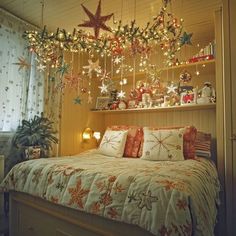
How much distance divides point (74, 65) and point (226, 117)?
7.91 ft

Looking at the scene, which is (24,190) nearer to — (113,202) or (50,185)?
(50,185)

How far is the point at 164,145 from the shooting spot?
237cm

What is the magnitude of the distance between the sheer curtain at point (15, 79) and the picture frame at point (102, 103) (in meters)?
1.09

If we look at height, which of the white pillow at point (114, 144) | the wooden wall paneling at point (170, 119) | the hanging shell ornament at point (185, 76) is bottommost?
the white pillow at point (114, 144)

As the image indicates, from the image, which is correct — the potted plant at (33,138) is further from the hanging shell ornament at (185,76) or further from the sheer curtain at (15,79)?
the hanging shell ornament at (185,76)

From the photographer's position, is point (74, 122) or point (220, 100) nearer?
point (220, 100)

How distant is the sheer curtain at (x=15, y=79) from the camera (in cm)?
262

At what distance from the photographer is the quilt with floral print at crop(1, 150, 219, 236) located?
1197mm

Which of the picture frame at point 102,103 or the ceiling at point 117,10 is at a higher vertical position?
the ceiling at point 117,10

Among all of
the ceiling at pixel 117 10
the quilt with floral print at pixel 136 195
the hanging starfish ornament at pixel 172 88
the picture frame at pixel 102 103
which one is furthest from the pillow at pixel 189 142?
the picture frame at pixel 102 103

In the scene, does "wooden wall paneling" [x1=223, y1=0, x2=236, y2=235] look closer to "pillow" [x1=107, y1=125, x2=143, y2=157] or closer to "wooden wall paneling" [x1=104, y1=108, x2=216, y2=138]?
"wooden wall paneling" [x1=104, y1=108, x2=216, y2=138]

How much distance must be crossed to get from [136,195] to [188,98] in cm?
187

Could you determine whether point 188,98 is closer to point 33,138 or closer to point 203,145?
point 203,145

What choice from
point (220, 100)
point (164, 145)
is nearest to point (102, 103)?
point (164, 145)
